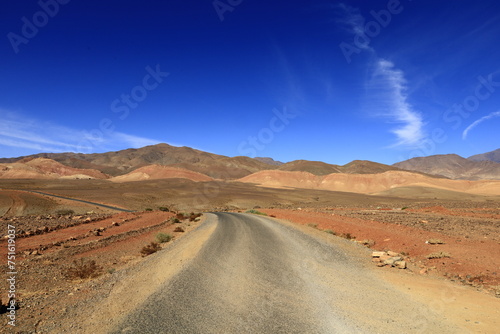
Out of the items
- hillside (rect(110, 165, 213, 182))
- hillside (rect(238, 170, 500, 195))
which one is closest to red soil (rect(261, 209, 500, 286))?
hillside (rect(238, 170, 500, 195))

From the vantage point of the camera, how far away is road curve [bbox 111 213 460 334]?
590 centimetres

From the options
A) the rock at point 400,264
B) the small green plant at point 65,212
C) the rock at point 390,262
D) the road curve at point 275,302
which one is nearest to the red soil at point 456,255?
the rock at point 400,264

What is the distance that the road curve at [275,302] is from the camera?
19.4 ft

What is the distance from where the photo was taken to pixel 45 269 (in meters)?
12.2

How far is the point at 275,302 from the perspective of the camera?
7.25m

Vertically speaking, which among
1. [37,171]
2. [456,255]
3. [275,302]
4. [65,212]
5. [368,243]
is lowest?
[65,212]

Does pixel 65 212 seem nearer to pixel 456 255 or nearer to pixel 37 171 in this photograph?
pixel 456 255

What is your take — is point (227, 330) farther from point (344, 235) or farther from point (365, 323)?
point (344, 235)

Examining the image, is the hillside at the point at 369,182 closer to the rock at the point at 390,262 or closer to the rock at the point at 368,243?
the rock at the point at 368,243

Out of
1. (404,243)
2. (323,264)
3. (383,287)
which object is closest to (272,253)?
(323,264)

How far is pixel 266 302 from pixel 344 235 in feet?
49.0

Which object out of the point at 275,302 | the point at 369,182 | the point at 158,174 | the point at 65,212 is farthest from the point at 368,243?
the point at 158,174

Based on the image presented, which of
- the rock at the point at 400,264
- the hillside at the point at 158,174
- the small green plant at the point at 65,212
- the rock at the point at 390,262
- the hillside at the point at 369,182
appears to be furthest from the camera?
the hillside at the point at 158,174

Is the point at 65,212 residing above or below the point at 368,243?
below
